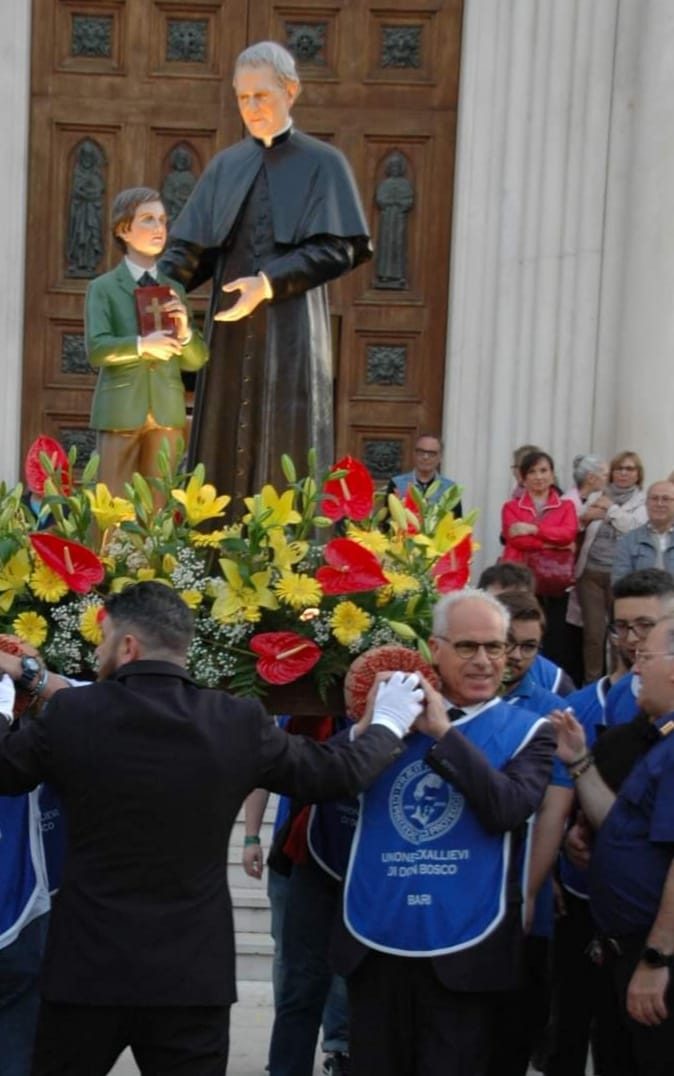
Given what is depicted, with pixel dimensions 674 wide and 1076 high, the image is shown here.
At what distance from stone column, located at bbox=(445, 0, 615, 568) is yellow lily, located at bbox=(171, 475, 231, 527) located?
6.52 m

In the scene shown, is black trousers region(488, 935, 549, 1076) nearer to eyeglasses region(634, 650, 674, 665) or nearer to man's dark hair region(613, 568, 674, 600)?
eyeglasses region(634, 650, 674, 665)

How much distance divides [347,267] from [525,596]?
122cm

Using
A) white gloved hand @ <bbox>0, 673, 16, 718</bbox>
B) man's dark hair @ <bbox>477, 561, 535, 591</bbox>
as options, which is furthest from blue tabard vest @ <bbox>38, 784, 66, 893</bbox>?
man's dark hair @ <bbox>477, 561, 535, 591</bbox>

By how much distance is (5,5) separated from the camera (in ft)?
40.0

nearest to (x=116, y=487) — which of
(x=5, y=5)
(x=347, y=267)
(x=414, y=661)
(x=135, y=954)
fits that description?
(x=347, y=267)

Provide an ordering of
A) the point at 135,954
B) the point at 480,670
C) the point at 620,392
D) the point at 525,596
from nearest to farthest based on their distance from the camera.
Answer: the point at 135,954
the point at 480,670
the point at 525,596
the point at 620,392

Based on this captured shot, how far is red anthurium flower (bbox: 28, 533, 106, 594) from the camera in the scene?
520 centimetres

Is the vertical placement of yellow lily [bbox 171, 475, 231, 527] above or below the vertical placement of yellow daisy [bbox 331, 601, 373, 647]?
above

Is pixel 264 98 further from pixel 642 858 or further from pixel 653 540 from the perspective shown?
pixel 653 540

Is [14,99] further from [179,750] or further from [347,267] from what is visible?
[179,750]

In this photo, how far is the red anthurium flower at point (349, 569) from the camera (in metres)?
5.22

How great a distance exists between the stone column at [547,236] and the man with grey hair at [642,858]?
6909mm

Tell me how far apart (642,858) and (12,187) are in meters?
8.67

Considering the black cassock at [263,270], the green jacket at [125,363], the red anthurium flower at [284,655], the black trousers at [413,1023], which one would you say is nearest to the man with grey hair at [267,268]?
the black cassock at [263,270]
